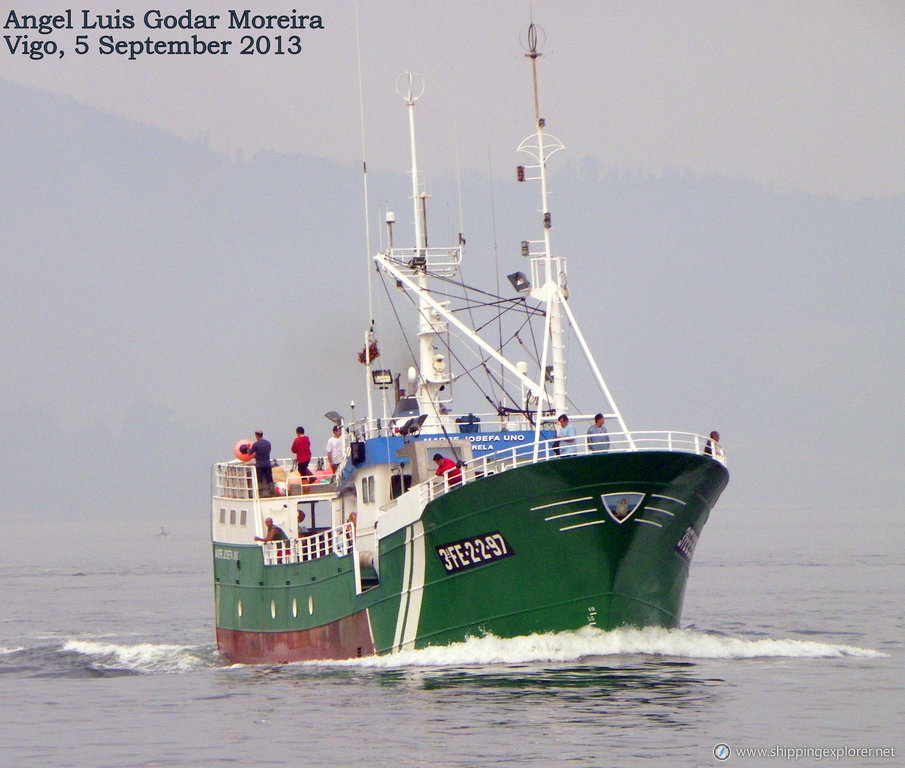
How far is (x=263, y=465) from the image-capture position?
39031 millimetres

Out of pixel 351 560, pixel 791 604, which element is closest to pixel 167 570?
pixel 791 604

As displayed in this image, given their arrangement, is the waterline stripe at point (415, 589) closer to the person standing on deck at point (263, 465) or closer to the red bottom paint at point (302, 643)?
the red bottom paint at point (302, 643)

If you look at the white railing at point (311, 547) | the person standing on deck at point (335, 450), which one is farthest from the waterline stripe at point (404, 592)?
the person standing on deck at point (335, 450)

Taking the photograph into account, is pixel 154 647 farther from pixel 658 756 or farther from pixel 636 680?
pixel 658 756

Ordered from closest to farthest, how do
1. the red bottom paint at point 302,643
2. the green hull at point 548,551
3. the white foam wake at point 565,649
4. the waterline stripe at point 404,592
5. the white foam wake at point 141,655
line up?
the green hull at point 548,551 → the white foam wake at point 565,649 → the waterline stripe at point 404,592 → the red bottom paint at point 302,643 → the white foam wake at point 141,655

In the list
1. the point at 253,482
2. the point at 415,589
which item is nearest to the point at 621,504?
the point at 415,589

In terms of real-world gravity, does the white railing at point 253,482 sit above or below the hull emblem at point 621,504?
above

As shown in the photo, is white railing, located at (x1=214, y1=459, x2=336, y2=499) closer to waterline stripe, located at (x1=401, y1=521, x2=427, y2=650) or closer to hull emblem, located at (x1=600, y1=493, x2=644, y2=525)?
waterline stripe, located at (x1=401, y1=521, x2=427, y2=650)

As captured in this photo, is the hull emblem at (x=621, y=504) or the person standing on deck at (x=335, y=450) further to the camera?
the person standing on deck at (x=335, y=450)

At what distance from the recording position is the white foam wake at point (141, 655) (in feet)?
127

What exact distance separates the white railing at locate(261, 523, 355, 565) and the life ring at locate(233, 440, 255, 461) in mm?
2936

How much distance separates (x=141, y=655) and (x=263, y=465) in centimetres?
685

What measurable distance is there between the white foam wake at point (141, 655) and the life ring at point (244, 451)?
212 inches

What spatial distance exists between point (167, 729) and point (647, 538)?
396 inches
